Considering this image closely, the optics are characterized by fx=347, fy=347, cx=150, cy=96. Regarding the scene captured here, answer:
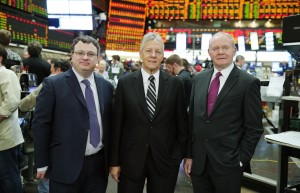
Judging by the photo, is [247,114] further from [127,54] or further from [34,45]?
[127,54]

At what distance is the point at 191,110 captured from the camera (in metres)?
2.56

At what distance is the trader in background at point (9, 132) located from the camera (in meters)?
2.96

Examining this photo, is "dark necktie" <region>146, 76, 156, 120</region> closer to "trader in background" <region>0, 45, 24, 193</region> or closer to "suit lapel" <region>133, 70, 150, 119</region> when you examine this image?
"suit lapel" <region>133, 70, 150, 119</region>

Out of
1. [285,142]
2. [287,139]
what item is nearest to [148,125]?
[285,142]

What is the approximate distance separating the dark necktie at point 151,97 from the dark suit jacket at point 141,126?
1.3 inches

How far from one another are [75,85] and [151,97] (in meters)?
0.51

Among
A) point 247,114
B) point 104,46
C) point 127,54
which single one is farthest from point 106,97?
point 127,54

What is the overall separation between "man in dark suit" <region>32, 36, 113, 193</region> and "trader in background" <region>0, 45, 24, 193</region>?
0.87 m

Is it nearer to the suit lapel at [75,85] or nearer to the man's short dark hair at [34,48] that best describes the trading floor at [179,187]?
the man's short dark hair at [34,48]

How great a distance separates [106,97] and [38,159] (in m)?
0.59

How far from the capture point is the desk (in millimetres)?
2808

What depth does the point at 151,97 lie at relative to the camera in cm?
234

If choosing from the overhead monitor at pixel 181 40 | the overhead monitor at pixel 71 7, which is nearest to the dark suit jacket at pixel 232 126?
the overhead monitor at pixel 71 7

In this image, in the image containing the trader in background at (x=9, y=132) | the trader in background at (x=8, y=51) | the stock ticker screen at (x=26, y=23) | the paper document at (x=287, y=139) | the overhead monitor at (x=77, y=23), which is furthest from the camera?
the stock ticker screen at (x=26, y=23)
